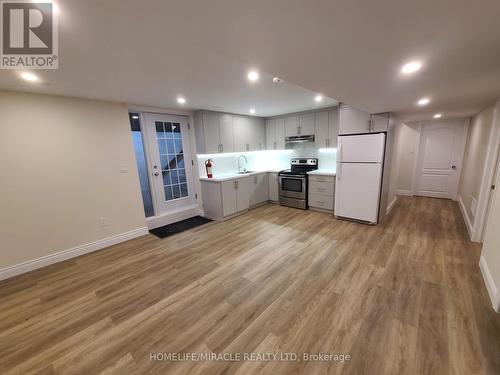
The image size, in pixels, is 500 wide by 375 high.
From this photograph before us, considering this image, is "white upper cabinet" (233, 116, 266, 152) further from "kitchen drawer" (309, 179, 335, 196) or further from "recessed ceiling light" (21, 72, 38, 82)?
"recessed ceiling light" (21, 72, 38, 82)

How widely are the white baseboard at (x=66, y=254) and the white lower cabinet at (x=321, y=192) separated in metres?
3.69

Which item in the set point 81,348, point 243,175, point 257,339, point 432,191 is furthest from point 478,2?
point 432,191

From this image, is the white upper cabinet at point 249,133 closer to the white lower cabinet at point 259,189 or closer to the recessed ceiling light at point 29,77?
the white lower cabinet at point 259,189

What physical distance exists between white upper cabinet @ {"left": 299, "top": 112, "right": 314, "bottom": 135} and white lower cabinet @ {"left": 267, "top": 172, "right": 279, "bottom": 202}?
130 cm

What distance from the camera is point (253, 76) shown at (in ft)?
7.57

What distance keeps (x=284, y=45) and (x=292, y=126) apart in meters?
3.96

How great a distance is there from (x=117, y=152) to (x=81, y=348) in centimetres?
279

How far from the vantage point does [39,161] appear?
109 inches

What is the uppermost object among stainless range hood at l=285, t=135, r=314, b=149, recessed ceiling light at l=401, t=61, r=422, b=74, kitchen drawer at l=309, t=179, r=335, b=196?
recessed ceiling light at l=401, t=61, r=422, b=74

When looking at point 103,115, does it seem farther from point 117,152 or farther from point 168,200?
point 168,200

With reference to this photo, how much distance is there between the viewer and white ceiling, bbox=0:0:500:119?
1011mm

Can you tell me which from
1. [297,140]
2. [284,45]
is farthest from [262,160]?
[284,45]

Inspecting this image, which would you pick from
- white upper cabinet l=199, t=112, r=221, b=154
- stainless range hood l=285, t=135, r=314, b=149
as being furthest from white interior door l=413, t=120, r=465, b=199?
white upper cabinet l=199, t=112, r=221, b=154

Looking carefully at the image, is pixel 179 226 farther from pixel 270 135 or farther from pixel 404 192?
pixel 404 192
